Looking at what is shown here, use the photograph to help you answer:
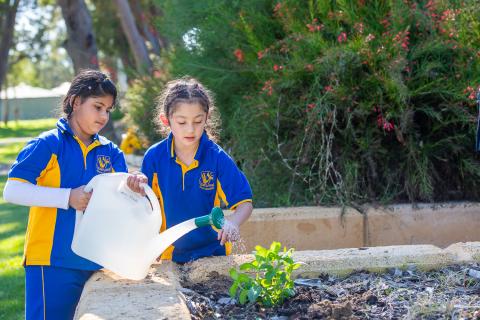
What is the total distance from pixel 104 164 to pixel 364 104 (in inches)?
83.5

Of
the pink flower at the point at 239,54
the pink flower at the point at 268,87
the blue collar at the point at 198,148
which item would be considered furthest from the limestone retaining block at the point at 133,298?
the pink flower at the point at 239,54

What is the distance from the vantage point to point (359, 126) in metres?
5.07

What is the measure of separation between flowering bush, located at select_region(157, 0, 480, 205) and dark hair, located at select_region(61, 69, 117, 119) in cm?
182

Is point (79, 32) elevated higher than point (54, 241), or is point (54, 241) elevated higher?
point (79, 32)

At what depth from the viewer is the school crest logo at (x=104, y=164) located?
336cm

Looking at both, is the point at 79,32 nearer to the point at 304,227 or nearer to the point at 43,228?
the point at 304,227

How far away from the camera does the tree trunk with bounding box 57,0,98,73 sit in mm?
10422

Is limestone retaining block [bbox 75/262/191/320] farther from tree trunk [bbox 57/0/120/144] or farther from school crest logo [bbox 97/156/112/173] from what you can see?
tree trunk [bbox 57/0/120/144]

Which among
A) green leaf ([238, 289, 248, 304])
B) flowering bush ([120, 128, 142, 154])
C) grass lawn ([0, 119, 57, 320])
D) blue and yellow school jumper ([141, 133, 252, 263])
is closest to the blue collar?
blue and yellow school jumper ([141, 133, 252, 263])

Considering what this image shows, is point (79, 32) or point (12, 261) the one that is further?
point (79, 32)

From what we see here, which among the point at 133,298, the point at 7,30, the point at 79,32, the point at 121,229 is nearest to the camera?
the point at 133,298

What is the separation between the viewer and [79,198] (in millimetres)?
3055

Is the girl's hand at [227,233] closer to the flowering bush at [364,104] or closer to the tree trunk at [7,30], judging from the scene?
the flowering bush at [364,104]

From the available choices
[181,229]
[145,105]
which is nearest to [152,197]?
[181,229]
